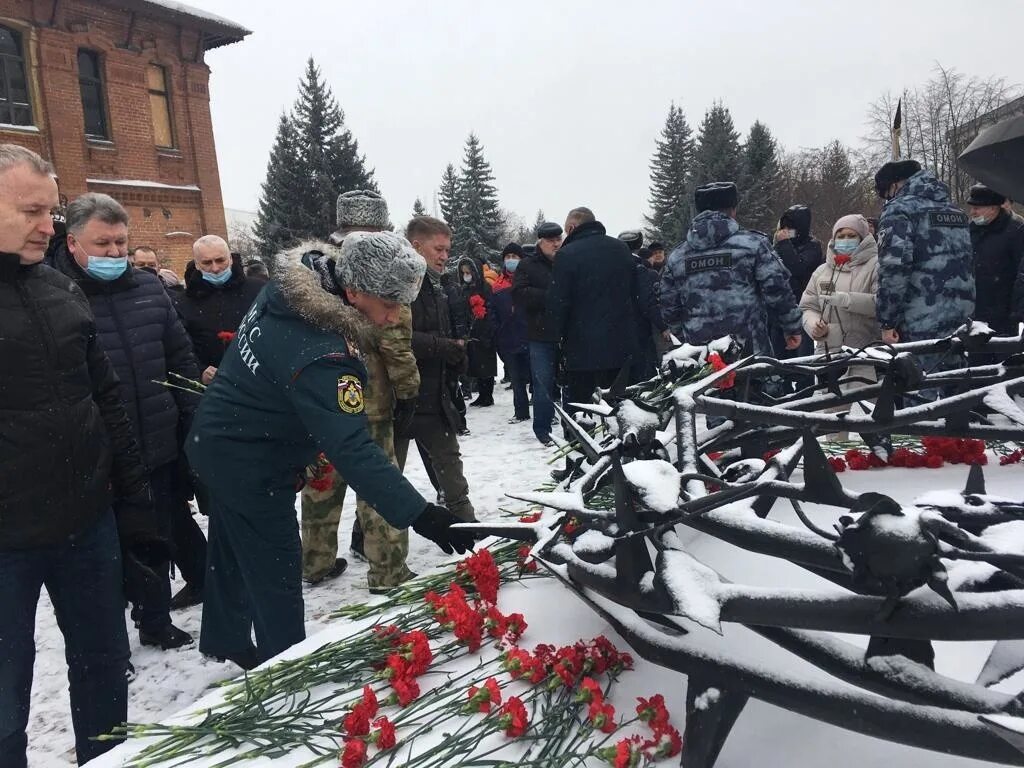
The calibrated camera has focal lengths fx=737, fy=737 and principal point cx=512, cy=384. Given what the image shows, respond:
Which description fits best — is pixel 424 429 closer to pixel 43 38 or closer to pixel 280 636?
pixel 280 636

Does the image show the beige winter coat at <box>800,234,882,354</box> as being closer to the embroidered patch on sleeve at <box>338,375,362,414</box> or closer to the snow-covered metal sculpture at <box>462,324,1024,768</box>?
the embroidered patch on sleeve at <box>338,375,362,414</box>

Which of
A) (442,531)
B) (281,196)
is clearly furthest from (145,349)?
(281,196)

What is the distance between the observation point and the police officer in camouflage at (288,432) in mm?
2244

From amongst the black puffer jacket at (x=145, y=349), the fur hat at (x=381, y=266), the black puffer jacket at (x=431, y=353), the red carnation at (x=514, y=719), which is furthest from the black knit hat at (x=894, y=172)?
the red carnation at (x=514, y=719)

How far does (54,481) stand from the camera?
2299mm

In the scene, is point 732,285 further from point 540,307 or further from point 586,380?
point 540,307

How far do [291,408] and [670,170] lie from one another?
40.4 meters

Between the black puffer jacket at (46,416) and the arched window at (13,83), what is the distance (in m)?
18.4

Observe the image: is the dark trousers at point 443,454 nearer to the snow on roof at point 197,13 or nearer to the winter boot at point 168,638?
the winter boot at point 168,638

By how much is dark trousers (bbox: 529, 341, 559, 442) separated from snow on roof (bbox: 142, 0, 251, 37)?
17.7 metres

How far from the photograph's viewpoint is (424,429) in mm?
4453

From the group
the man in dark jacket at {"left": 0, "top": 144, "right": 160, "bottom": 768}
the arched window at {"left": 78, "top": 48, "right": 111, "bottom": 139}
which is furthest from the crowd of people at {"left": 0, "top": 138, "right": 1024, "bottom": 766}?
the arched window at {"left": 78, "top": 48, "right": 111, "bottom": 139}

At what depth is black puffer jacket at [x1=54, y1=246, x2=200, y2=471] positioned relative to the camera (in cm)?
349

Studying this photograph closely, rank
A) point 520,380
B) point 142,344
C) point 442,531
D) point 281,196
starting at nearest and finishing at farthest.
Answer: point 442,531, point 142,344, point 520,380, point 281,196
